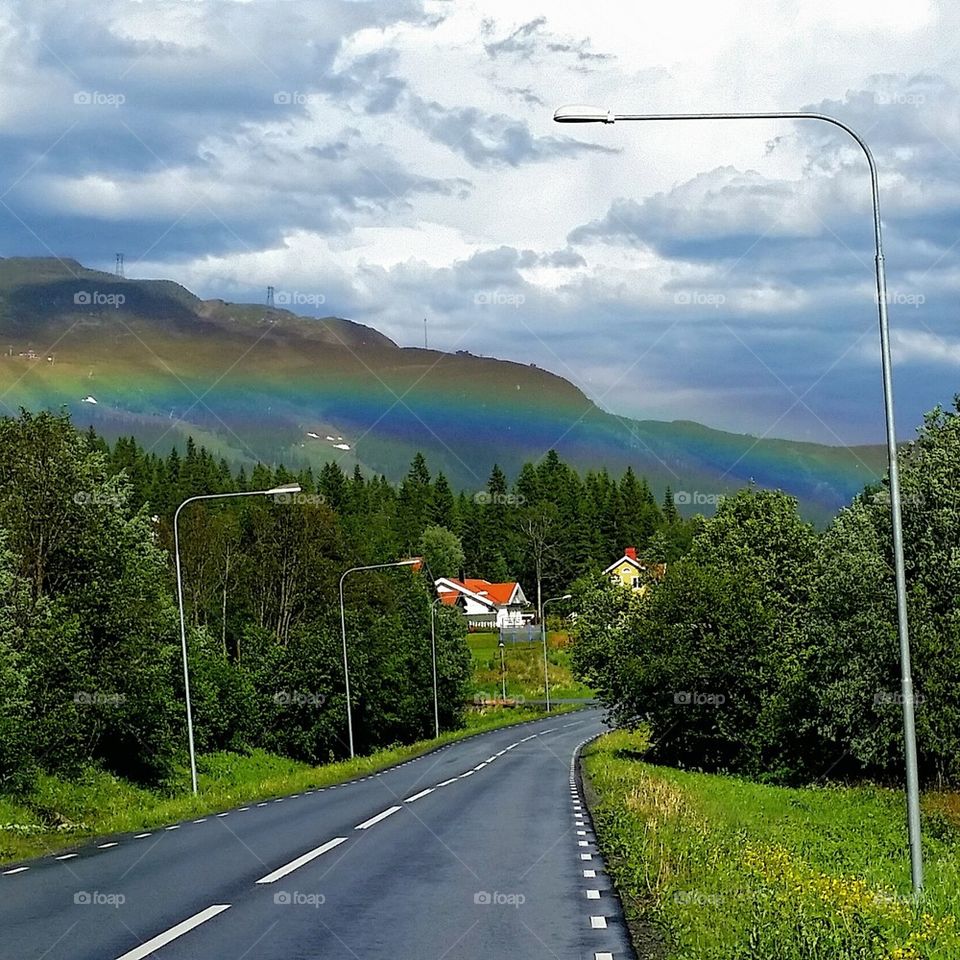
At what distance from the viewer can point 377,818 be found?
82.8ft

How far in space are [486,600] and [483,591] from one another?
3976mm

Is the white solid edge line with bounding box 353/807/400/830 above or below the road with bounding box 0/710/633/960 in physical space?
below

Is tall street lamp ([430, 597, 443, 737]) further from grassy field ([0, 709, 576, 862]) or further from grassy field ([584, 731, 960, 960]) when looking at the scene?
grassy field ([584, 731, 960, 960])

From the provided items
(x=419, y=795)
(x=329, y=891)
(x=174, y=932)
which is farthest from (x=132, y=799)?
(x=174, y=932)

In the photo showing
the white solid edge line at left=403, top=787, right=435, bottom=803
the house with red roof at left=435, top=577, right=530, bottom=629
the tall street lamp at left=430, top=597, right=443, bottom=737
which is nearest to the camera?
the white solid edge line at left=403, top=787, right=435, bottom=803

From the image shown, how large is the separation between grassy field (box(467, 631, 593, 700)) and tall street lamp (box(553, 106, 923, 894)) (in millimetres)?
95245

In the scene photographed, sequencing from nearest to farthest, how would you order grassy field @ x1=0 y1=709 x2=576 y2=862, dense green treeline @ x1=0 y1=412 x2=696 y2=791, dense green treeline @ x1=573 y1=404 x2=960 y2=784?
grassy field @ x1=0 y1=709 x2=576 y2=862, dense green treeline @ x1=0 y1=412 x2=696 y2=791, dense green treeline @ x1=573 y1=404 x2=960 y2=784

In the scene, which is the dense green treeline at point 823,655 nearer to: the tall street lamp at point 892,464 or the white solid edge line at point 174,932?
the tall street lamp at point 892,464

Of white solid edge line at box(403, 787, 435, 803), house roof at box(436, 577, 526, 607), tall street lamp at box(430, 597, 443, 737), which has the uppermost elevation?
white solid edge line at box(403, 787, 435, 803)

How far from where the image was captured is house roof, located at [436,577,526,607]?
163m

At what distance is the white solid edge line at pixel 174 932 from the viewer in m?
10.4

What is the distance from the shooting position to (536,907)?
13.4m

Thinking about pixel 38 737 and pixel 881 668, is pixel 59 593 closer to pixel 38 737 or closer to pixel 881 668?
pixel 38 737

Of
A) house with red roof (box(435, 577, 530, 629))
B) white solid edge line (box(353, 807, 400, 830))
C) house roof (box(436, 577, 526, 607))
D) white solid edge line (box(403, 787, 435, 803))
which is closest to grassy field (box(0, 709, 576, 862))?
white solid edge line (box(353, 807, 400, 830))
